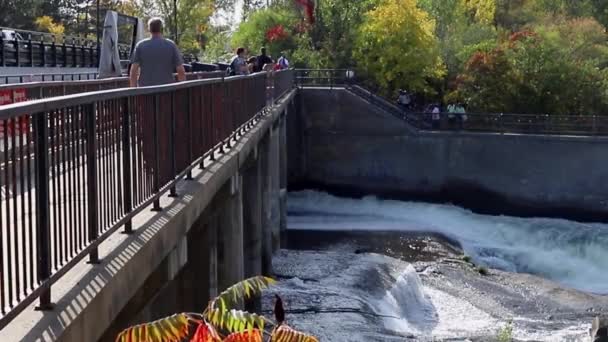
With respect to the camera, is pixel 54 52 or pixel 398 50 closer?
pixel 54 52

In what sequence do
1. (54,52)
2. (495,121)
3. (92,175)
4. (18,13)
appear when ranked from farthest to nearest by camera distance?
1. (18,13)
2. (495,121)
3. (54,52)
4. (92,175)

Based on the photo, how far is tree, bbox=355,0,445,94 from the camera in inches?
1683

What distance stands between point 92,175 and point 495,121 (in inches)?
1311

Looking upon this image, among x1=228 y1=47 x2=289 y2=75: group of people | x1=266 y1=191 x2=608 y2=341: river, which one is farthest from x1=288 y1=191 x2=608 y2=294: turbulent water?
x1=228 y1=47 x2=289 y2=75: group of people

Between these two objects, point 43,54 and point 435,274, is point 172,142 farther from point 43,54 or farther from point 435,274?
point 43,54

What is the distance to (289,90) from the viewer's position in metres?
34.5

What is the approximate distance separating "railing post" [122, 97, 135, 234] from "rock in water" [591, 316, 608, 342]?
13920mm

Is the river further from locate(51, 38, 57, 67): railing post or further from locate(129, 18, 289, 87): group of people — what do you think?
locate(51, 38, 57, 67): railing post

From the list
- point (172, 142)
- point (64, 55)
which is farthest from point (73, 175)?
point (64, 55)

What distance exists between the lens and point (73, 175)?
17.7 ft

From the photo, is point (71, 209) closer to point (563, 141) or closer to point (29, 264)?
point (29, 264)

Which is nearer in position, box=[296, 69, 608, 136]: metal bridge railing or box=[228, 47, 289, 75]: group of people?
box=[228, 47, 289, 75]: group of people

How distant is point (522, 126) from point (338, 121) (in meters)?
6.96

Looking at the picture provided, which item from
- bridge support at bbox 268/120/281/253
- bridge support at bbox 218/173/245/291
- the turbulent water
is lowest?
the turbulent water
